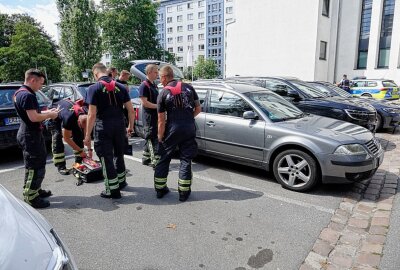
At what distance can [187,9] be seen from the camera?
7381cm

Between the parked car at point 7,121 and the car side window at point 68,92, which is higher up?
the car side window at point 68,92

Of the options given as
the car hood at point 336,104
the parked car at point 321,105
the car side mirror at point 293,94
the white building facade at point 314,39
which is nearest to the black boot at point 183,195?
the parked car at point 321,105

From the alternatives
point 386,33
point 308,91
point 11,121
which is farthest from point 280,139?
point 386,33

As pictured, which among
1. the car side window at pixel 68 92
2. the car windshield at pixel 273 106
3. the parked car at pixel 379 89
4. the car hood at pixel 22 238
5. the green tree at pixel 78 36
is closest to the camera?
the car hood at pixel 22 238

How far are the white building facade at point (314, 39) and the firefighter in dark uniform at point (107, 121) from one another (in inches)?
787

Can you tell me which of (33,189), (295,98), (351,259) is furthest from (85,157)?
(295,98)

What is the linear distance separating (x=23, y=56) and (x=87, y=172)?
34148 mm

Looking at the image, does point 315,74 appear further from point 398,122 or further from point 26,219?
point 26,219

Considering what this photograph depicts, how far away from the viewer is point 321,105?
317 inches

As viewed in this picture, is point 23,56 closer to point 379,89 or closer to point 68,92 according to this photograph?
point 68,92

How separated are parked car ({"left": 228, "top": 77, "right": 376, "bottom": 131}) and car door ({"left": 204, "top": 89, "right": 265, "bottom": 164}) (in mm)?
3375

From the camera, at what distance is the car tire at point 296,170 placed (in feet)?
14.9

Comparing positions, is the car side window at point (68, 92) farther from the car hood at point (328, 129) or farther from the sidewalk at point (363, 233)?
the sidewalk at point (363, 233)

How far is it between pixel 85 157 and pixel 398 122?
9.01m
